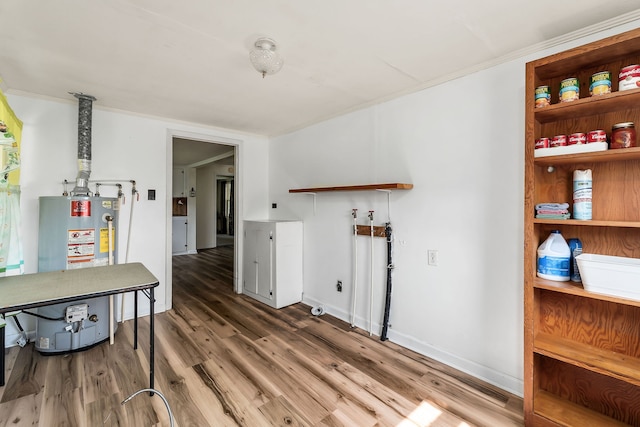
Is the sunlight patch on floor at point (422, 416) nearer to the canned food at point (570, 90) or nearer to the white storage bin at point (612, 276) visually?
the white storage bin at point (612, 276)

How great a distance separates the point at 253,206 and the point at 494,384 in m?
3.39

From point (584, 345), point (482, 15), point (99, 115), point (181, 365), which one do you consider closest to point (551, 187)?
point (584, 345)

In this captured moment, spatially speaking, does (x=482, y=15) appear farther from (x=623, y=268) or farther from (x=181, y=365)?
(x=181, y=365)

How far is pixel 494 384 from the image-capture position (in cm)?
206

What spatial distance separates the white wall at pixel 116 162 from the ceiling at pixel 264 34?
0.29 meters

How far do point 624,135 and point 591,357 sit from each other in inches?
45.9

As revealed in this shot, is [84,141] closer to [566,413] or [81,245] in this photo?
[81,245]

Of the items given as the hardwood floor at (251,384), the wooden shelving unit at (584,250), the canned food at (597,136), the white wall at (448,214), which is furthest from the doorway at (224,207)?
the canned food at (597,136)

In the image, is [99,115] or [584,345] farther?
[99,115]

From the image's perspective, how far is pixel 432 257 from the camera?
2422 millimetres

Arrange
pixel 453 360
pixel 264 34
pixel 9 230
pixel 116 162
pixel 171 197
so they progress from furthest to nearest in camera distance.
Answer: pixel 171 197
pixel 116 162
pixel 453 360
pixel 9 230
pixel 264 34

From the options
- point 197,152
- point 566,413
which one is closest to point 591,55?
point 566,413

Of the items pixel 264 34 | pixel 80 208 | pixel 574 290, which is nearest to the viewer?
pixel 574 290

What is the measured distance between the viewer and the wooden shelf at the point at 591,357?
140 centimetres
